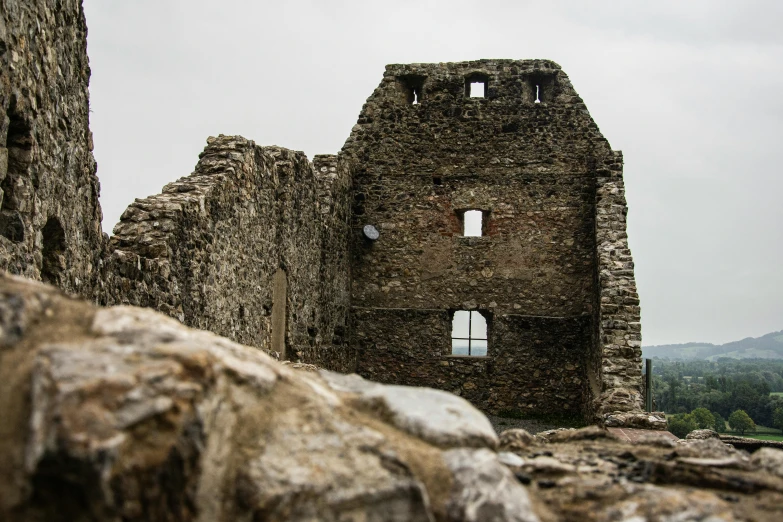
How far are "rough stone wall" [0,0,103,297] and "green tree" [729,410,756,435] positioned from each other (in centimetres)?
3115

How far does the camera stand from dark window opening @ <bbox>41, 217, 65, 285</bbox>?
17.2 ft

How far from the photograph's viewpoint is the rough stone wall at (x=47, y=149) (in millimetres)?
4578

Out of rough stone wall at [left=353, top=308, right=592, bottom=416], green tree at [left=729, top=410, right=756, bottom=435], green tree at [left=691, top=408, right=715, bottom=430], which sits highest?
rough stone wall at [left=353, top=308, right=592, bottom=416]

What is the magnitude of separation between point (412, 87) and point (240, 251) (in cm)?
703

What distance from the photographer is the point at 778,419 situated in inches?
1405

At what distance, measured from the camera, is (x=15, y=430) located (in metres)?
1.99

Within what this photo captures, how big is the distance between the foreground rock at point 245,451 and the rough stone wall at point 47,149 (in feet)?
8.14

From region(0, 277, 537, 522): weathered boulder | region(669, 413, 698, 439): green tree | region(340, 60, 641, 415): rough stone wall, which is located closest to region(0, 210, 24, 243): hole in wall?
region(0, 277, 537, 522): weathered boulder

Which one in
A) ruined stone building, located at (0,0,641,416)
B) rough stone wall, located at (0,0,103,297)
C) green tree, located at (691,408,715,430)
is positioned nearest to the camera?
rough stone wall, located at (0,0,103,297)

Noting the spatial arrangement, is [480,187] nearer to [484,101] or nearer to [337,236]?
[484,101]

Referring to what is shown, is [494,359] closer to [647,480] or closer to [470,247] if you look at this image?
[470,247]

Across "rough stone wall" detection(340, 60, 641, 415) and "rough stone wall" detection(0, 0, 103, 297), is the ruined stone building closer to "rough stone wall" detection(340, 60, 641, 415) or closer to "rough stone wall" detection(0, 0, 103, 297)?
"rough stone wall" detection(340, 60, 641, 415)

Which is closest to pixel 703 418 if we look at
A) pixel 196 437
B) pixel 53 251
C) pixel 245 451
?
pixel 53 251

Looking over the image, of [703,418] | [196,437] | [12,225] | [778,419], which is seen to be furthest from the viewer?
[778,419]
